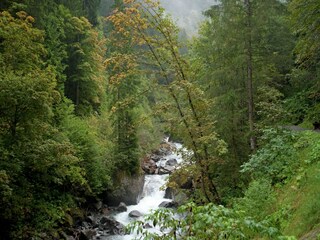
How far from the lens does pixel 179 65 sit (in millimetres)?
9820

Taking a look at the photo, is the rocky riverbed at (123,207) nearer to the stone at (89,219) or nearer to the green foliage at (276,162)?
the stone at (89,219)

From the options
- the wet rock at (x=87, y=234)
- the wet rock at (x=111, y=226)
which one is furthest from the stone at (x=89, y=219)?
the wet rock at (x=87, y=234)

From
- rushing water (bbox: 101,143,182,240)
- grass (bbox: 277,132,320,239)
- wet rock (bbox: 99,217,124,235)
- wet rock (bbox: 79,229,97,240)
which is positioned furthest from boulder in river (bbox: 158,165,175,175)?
grass (bbox: 277,132,320,239)

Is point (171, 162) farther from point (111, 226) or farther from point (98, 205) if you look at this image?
point (111, 226)

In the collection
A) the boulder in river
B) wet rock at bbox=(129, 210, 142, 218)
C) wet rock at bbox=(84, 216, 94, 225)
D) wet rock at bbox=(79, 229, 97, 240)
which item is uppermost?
the boulder in river

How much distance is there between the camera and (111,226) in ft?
56.0

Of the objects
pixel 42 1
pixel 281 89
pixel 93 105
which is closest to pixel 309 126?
pixel 281 89

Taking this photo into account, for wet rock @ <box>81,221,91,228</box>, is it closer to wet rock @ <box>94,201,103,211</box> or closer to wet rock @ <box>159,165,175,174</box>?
wet rock @ <box>94,201,103,211</box>

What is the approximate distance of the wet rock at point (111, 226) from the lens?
1677 centimetres

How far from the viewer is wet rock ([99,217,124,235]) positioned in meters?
16.8

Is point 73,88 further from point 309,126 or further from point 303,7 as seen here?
point 303,7

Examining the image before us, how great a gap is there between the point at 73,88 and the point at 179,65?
20.3m

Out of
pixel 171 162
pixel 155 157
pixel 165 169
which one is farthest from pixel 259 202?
pixel 155 157

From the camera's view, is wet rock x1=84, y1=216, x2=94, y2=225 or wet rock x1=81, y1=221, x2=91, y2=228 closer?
wet rock x1=81, y1=221, x2=91, y2=228
